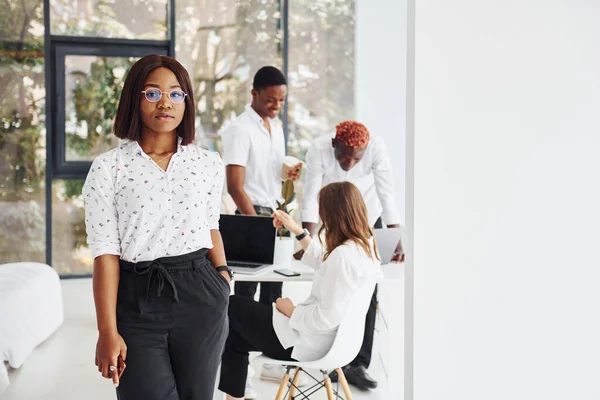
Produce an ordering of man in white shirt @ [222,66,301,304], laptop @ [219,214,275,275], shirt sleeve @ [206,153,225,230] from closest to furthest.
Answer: shirt sleeve @ [206,153,225,230] < laptop @ [219,214,275,275] < man in white shirt @ [222,66,301,304]

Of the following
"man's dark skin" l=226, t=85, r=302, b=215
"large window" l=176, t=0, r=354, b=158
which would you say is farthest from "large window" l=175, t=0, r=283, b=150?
"man's dark skin" l=226, t=85, r=302, b=215

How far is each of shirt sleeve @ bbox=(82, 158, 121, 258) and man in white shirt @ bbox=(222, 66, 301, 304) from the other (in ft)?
5.86

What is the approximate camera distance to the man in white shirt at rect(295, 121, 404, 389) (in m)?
3.57

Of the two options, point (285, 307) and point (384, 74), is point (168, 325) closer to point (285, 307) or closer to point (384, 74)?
point (285, 307)

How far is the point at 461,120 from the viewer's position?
2.04m

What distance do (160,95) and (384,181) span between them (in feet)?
6.91

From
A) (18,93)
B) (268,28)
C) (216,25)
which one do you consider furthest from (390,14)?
(18,93)

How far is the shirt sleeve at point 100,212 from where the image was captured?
179 cm

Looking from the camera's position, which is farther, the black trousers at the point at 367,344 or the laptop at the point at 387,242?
the black trousers at the point at 367,344

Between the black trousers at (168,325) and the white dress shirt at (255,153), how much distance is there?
1.84 m

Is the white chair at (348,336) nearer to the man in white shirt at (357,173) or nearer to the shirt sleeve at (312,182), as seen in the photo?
the man in white shirt at (357,173)

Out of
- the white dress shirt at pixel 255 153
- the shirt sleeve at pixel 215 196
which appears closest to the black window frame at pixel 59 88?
the white dress shirt at pixel 255 153

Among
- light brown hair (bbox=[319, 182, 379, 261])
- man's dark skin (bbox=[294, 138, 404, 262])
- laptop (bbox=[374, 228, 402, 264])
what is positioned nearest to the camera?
light brown hair (bbox=[319, 182, 379, 261])

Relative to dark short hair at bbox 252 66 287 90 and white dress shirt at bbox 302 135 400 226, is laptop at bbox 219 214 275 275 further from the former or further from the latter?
dark short hair at bbox 252 66 287 90
